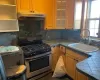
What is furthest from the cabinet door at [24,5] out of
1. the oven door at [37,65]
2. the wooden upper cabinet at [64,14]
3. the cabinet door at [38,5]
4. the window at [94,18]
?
the window at [94,18]

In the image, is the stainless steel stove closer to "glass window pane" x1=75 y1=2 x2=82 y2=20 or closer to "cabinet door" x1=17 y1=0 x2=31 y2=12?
"cabinet door" x1=17 y1=0 x2=31 y2=12

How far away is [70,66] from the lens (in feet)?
9.25

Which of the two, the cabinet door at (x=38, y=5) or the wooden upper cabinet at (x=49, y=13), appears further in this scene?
the wooden upper cabinet at (x=49, y=13)

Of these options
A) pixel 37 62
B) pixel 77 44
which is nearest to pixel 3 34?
pixel 37 62

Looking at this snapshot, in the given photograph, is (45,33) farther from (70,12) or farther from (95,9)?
(95,9)

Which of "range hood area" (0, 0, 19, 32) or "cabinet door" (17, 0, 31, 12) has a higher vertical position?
"cabinet door" (17, 0, 31, 12)

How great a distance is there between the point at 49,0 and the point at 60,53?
138cm

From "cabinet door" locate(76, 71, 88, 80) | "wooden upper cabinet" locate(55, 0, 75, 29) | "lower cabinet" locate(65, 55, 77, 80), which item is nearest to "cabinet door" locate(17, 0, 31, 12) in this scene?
"wooden upper cabinet" locate(55, 0, 75, 29)

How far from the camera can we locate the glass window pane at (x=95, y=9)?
3.05 m

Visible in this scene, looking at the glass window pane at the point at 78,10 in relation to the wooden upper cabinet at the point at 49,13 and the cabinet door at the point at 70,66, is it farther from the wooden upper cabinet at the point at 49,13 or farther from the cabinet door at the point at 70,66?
the cabinet door at the point at 70,66

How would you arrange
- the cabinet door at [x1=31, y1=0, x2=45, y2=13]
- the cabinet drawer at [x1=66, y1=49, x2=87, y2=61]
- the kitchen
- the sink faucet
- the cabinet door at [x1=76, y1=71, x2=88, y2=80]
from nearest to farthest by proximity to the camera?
the cabinet door at [x1=76, y1=71, x2=88, y2=80]
the cabinet drawer at [x1=66, y1=49, x2=87, y2=61]
the kitchen
the cabinet door at [x1=31, y1=0, x2=45, y2=13]
the sink faucet

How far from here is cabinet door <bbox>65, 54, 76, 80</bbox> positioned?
8.82 feet

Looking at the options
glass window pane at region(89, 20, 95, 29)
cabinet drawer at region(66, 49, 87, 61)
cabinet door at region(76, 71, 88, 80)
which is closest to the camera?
cabinet door at region(76, 71, 88, 80)

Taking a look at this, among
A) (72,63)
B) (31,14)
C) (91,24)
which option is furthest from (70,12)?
(72,63)
